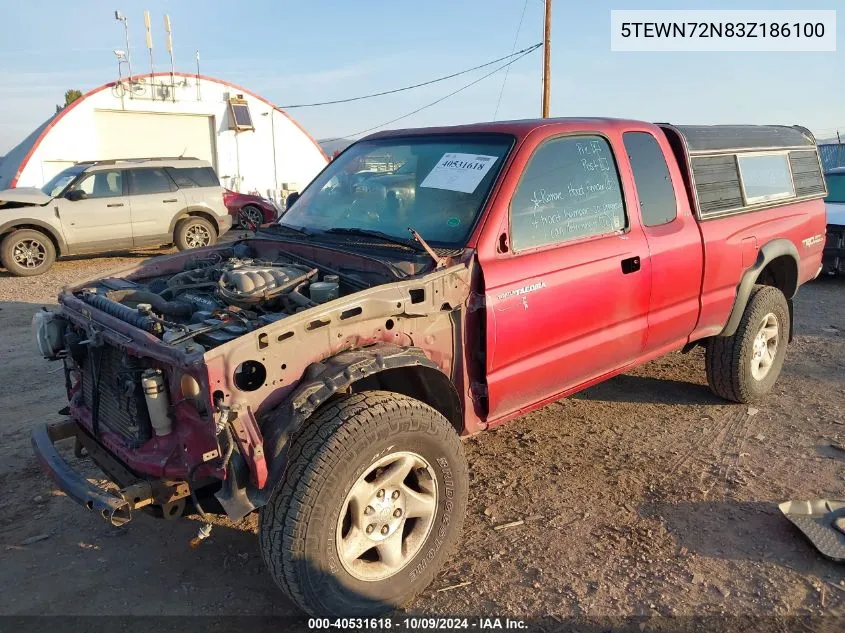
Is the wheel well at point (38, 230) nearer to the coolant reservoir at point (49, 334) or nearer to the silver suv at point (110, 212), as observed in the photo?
the silver suv at point (110, 212)

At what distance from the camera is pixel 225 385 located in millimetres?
2379

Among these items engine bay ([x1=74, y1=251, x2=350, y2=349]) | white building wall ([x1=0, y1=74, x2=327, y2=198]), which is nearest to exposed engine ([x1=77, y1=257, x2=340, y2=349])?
engine bay ([x1=74, y1=251, x2=350, y2=349])

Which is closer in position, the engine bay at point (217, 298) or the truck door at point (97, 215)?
the engine bay at point (217, 298)

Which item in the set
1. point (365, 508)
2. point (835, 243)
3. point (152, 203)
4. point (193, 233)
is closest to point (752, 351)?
point (365, 508)

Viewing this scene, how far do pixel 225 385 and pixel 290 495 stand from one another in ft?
1.59

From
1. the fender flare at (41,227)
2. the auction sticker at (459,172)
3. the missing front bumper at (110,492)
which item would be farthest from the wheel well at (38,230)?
the auction sticker at (459,172)

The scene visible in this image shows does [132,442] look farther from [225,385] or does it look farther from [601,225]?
[601,225]

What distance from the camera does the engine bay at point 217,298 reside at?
274cm

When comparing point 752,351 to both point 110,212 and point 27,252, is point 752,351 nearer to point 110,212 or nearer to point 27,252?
point 110,212

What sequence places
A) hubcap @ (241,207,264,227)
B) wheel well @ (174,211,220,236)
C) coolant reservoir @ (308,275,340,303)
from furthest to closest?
1. hubcap @ (241,207,264,227)
2. wheel well @ (174,211,220,236)
3. coolant reservoir @ (308,275,340,303)

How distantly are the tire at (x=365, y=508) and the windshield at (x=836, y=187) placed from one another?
1006cm

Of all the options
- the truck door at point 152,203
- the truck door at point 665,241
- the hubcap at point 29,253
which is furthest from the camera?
the truck door at point 152,203

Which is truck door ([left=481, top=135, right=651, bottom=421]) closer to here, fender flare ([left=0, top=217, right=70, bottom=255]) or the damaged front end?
the damaged front end

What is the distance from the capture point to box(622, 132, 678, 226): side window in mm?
3994
